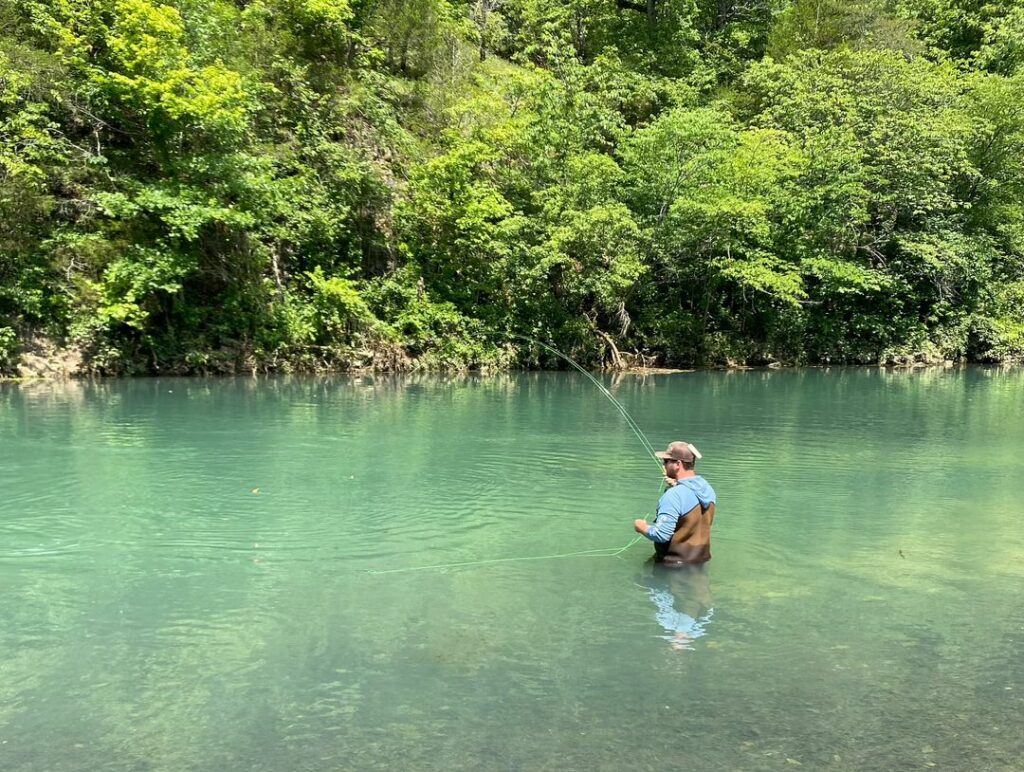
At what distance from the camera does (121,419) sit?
626 inches

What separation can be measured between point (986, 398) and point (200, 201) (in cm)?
2112

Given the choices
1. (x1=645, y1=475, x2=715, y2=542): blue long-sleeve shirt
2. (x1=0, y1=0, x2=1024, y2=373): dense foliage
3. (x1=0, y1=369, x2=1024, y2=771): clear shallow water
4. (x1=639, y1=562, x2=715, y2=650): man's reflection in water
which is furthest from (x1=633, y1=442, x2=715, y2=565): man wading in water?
(x1=0, y1=0, x2=1024, y2=373): dense foliage

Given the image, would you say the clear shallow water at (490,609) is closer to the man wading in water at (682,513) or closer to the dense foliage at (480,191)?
the man wading in water at (682,513)

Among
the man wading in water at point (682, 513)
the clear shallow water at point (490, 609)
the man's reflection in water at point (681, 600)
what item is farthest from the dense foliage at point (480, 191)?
the man's reflection in water at point (681, 600)

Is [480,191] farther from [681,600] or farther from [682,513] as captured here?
[681,600]

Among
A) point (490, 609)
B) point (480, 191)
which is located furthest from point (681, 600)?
point (480, 191)

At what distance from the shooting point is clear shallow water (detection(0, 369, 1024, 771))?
→ 179 inches

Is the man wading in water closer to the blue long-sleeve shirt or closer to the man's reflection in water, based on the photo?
the blue long-sleeve shirt

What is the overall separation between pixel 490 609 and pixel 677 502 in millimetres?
1787

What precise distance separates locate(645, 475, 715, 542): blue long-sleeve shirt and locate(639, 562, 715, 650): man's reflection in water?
0.36 metres

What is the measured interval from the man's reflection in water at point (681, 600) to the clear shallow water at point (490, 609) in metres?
0.03

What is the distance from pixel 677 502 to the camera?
23.2 feet

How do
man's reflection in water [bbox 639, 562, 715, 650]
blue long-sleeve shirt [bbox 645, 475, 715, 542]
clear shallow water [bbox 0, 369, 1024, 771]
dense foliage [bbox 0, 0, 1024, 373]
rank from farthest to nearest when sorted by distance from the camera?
dense foliage [bbox 0, 0, 1024, 373] → blue long-sleeve shirt [bbox 645, 475, 715, 542] → man's reflection in water [bbox 639, 562, 715, 650] → clear shallow water [bbox 0, 369, 1024, 771]

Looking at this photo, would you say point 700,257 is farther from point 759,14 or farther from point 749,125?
point 759,14
